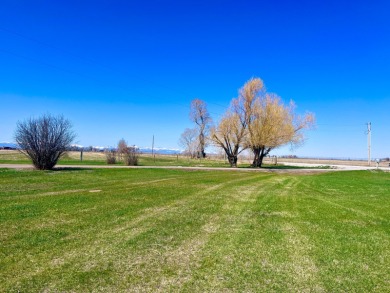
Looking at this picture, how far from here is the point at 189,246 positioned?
5895 millimetres

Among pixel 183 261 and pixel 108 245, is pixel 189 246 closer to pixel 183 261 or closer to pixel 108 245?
pixel 183 261

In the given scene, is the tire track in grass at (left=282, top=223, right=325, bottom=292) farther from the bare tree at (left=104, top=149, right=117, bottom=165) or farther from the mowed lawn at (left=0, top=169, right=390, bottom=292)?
the bare tree at (left=104, top=149, right=117, bottom=165)

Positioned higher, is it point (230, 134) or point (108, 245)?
point (230, 134)

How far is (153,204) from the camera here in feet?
33.8

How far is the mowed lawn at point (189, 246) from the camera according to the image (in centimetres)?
430

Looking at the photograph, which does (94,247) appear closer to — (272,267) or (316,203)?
(272,267)

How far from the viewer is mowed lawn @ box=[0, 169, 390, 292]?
4.30 metres

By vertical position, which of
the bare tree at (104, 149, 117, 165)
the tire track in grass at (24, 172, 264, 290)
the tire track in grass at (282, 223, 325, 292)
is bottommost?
the tire track in grass at (282, 223, 325, 292)

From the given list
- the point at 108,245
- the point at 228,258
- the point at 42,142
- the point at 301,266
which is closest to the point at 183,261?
the point at 228,258

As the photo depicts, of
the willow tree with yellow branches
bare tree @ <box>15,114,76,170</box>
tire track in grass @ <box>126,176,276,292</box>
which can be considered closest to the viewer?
tire track in grass @ <box>126,176,276,292</box>

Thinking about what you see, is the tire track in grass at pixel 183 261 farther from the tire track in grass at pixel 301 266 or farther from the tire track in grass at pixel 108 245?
the tire track in grass at pixel 301 266

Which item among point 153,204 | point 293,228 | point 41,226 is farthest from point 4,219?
point 293,228

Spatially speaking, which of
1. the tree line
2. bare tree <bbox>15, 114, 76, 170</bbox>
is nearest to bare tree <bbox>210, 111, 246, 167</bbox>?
the tree line

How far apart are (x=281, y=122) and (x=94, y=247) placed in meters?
32.4
